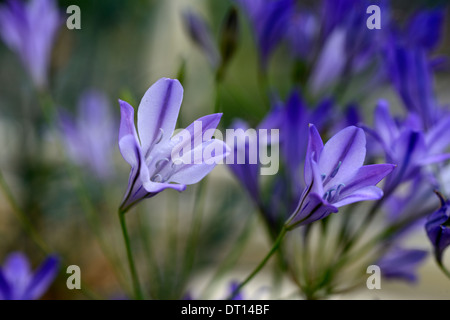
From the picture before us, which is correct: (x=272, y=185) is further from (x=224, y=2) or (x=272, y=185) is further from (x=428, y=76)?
(x=224, y=2)

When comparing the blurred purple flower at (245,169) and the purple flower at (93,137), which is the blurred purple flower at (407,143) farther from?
the purple flower at (93,137)

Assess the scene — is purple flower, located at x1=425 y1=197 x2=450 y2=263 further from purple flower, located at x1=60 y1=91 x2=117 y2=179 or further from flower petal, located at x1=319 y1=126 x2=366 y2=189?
purple flower, located at x1=60 y1=91 x2=117 y2=179

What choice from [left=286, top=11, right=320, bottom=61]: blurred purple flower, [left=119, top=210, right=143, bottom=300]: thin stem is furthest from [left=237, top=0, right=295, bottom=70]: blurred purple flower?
[left=119, top=210, right=143, bottom=300]: thin stem

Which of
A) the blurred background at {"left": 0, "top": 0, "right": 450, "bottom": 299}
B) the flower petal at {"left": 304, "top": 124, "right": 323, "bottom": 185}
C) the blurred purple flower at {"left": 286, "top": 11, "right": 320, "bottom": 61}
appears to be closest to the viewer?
the flower petal at {"left": 304, "top": 124, "right": 323, "bottom": 185}

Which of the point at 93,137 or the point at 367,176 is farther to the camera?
the point at 93,137

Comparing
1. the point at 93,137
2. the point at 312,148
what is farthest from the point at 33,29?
the point at 312,148

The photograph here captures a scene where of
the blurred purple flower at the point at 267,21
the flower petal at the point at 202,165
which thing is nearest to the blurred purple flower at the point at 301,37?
the blurred purple flower at the point at 267,21

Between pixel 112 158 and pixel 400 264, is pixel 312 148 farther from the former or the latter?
pixel 112 158
